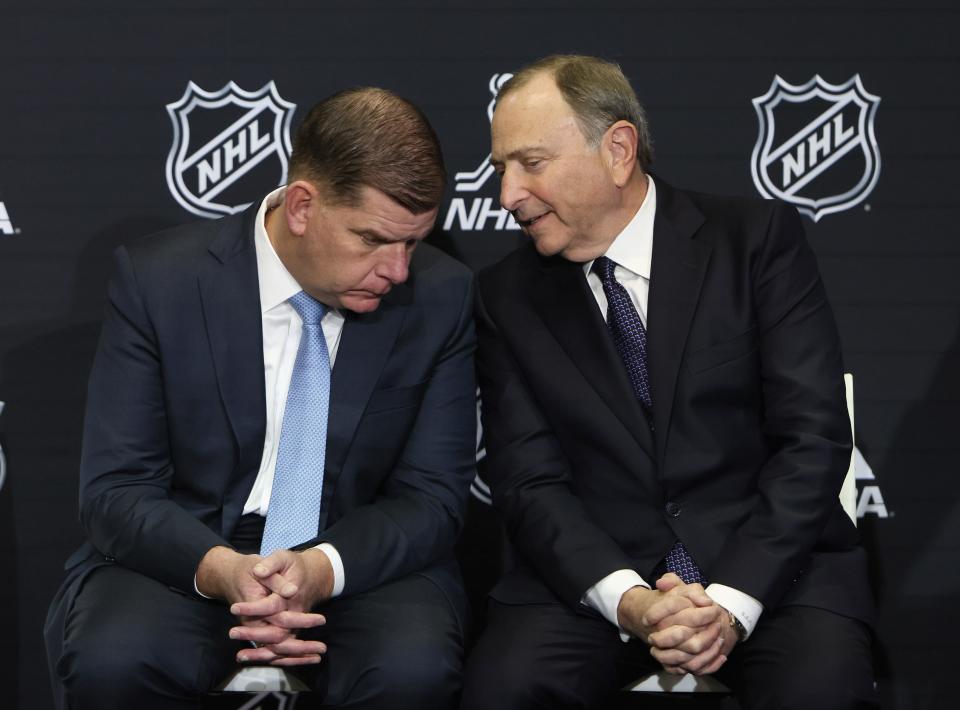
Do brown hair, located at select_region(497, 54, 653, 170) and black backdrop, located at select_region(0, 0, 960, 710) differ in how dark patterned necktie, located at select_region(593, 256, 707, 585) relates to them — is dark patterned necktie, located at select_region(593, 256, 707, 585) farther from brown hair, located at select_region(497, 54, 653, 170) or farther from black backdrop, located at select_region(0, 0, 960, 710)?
black backdrop, located at select_region(0, 0, 960, 710)

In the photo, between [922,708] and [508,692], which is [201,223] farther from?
[922,708]

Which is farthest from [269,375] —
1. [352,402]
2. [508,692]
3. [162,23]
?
[162,23]

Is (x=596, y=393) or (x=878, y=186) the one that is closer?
(x=596, y=393)

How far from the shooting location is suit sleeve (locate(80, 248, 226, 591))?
2523 mm

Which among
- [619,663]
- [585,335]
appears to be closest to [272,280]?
[585,335]

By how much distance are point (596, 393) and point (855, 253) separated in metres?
1.04

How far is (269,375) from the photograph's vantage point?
2.71 meters

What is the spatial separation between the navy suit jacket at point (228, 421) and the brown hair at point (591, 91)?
18.7 inches

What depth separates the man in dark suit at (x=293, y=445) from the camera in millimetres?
2424

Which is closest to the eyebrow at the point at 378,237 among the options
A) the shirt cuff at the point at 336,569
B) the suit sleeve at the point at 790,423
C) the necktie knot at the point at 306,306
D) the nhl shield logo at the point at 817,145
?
the necktie knot at the point at 306,306

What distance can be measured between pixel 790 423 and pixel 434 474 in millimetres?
742

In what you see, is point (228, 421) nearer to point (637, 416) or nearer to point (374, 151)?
point (374, 151)

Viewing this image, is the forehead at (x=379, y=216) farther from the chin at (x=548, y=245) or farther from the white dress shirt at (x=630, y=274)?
the white dress shirt at (x=630, y=274)

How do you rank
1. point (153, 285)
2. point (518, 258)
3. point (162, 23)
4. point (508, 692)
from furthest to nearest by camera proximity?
point (162, 23) → point (518, 258) → point (153, 285) → point (508, 692)
